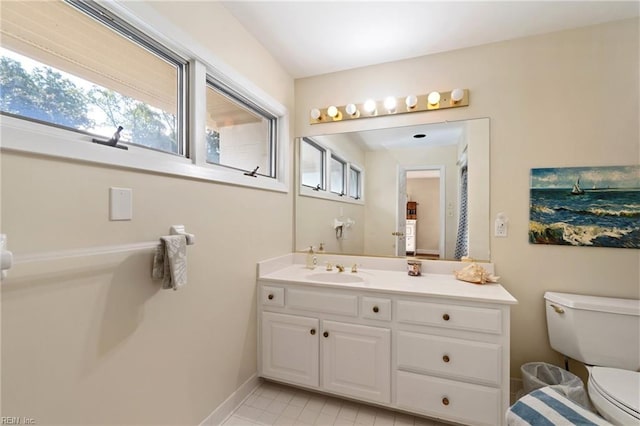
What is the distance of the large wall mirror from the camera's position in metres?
1.98

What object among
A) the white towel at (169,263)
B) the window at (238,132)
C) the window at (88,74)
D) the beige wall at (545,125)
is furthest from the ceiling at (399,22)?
the white towel at (169,263)

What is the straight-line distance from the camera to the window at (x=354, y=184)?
2.35 m

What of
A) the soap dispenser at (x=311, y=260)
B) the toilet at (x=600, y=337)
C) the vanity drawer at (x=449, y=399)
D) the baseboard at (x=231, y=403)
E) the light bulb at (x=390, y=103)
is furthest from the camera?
the soap dispenser at (x=311, y=260)

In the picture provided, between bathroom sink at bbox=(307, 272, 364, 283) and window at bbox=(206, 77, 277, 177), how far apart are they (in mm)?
917

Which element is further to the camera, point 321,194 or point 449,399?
point 321,194

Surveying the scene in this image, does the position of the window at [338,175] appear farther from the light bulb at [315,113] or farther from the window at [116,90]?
the window at [116,90]

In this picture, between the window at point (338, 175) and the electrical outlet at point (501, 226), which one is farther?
the window at point (338, 175)

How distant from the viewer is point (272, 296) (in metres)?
1.89

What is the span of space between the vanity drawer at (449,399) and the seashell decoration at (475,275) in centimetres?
62

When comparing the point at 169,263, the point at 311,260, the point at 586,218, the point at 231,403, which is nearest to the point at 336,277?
the point at 311,260

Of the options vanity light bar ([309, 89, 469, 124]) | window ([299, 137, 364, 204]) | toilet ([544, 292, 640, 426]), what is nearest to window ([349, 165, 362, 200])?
window ([299, 137, 364, 204])

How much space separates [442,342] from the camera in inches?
59.8

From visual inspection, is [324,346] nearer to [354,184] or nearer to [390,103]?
[354,184]

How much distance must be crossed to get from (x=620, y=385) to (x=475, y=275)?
757 mm
